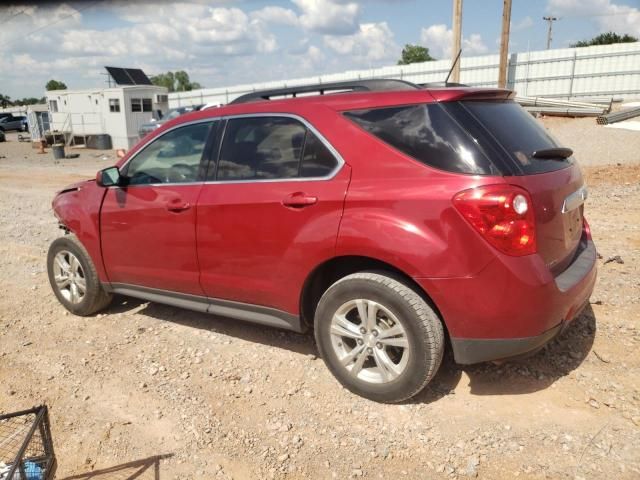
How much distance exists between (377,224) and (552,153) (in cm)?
117

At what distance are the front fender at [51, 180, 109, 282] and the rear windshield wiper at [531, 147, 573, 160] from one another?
10.9 ft

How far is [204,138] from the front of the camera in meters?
3.79

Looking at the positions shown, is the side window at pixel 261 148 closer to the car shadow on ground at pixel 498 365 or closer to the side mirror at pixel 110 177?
the side mirror at pixel 110 177

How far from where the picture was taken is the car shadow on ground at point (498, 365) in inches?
128

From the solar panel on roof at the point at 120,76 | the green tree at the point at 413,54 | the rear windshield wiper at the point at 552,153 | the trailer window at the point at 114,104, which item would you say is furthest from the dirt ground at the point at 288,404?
the green tree at the point at 413,54

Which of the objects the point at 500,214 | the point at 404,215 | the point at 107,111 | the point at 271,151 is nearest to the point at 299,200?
the point at 271,151

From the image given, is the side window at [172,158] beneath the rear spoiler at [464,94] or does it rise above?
beneath

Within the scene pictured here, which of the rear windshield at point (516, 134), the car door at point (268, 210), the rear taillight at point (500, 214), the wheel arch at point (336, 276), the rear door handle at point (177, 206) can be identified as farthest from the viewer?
the rear door handle at point (177, 206)

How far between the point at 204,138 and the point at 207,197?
0.49 meters

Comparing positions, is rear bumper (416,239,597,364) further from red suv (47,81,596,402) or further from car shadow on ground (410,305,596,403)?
car shadow on ground (410,305,596,403)

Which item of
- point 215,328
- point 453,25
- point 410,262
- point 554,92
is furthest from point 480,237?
point 554,92

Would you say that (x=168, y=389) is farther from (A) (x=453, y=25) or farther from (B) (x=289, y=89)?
(A) (x=453, y=25)

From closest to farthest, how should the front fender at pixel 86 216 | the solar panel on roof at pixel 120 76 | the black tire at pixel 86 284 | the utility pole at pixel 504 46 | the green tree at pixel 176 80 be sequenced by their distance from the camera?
the front fender at pixel 86 216 < the black tire at pixel 86 284 < the utility pole at pixel 504 46 < the solar panel on roof at pixel 120 76 < the green tree at pixel 176 80

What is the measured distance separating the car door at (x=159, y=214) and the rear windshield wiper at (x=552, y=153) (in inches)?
86.4
